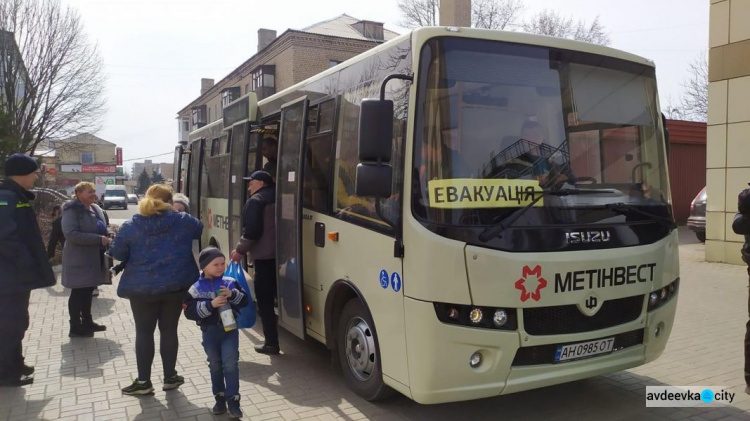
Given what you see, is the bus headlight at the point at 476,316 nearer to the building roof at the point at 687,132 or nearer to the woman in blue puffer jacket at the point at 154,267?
the woman in blue puffer jacket at the point at 154,267

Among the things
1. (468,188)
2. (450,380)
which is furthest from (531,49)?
(450,380)

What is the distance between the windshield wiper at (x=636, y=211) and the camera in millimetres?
3992

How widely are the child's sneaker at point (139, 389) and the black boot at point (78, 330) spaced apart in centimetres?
223

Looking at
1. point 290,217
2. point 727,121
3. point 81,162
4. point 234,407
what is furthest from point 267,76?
point 81,162

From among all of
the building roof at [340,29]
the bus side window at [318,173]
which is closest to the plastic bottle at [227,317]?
the bus side window at [318,173]

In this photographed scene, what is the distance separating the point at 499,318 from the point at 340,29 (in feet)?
123

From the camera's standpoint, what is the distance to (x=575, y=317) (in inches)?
150

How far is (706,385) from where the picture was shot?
485 cm

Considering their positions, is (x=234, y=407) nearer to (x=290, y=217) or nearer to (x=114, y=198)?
(x=290, y=217)

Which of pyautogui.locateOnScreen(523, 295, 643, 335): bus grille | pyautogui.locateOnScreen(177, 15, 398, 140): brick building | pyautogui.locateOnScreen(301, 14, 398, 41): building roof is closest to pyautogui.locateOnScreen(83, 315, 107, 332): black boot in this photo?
pyautogui.locateOnScreen(523, 295, 643, 335): bus grille

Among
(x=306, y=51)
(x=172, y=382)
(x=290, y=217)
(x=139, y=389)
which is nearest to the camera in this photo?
(x=139, y=389)

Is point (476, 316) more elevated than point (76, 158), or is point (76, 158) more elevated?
point (76, 158)

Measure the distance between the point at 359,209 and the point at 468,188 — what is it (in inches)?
42.2

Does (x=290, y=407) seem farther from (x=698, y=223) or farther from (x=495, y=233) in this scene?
(x=698, y=223)
